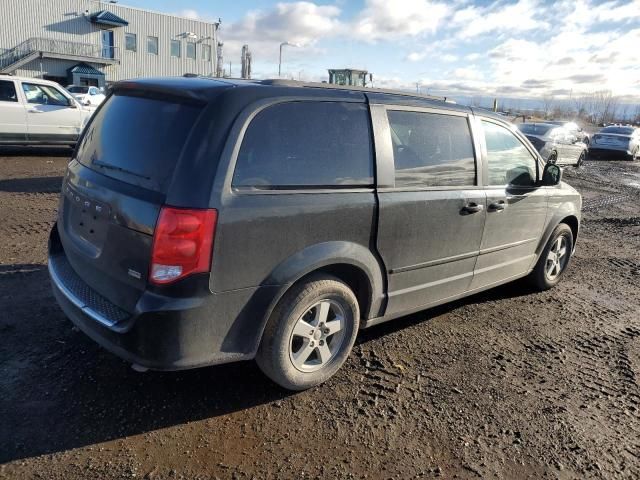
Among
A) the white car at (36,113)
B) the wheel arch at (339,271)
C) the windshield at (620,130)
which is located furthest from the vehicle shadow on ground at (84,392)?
the windshield at (620,130)

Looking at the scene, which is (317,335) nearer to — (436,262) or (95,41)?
(436,262)

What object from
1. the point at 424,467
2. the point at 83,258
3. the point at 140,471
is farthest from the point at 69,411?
the point at 424,467

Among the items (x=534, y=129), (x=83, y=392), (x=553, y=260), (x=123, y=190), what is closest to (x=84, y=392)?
(x=83, y=392)

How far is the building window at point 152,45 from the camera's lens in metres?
48.3

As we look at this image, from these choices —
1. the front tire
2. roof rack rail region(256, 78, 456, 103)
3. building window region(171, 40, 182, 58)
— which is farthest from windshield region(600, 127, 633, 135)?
building window region(171, 40, 182, 58)

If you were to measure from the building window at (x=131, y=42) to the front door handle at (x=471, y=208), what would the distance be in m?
49.8

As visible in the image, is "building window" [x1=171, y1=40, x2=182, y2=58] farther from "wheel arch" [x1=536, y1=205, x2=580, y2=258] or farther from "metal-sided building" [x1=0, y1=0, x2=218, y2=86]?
"wheel arch" [x1=536, y1=205, x2=580, y2=258]

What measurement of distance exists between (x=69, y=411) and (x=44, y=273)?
7.64 ft

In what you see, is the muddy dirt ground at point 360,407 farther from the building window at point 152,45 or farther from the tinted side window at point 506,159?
the building window at point 152,45

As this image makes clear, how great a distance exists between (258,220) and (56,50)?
47961mm

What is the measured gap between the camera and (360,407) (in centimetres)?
319

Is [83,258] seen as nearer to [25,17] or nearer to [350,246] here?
[350,246]

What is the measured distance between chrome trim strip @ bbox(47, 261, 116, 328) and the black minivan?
0.4 inches

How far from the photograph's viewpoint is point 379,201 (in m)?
3.33
